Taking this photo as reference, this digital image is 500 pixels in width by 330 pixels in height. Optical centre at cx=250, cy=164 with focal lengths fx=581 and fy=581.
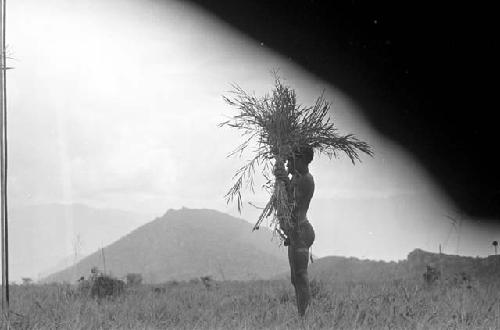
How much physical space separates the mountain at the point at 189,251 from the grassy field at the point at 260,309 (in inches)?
1493

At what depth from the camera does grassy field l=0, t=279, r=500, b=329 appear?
824cm

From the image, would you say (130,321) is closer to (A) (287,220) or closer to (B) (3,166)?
(A) (287,220)

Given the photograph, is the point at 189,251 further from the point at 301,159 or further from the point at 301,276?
the point at 301,159

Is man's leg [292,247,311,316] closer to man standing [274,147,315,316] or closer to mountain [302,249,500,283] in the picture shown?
man standing [274,147,315,316]

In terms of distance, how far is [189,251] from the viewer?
2653 inches

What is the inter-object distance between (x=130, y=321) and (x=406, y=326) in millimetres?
3979

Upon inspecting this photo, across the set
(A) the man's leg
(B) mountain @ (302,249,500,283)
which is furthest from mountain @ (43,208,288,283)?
(A) the man's leg

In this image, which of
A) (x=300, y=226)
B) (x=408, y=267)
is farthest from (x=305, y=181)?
(x=408, y=267)

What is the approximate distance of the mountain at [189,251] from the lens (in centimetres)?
5725

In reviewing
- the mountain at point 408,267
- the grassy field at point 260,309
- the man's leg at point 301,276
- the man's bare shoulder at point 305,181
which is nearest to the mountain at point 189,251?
the mountain at point 408,267

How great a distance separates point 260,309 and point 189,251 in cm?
5831

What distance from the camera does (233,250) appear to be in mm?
66188

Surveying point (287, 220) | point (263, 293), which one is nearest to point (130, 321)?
point (287, 220)

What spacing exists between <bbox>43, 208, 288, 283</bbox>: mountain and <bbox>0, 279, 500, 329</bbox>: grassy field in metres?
37.9
